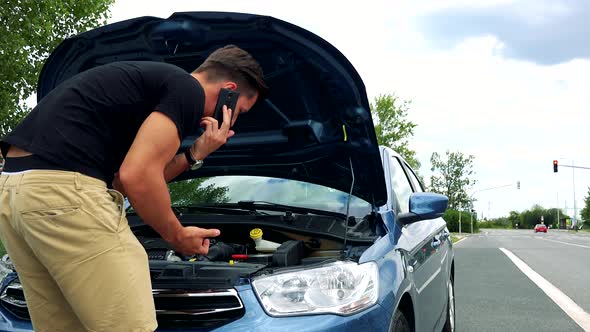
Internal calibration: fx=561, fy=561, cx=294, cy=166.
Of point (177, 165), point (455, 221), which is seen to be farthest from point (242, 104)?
point (455, 221)

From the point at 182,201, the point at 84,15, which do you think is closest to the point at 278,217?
the point at 182,201

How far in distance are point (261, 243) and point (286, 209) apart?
422mm

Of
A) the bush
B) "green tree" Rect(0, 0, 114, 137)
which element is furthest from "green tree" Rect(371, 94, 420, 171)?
the bush

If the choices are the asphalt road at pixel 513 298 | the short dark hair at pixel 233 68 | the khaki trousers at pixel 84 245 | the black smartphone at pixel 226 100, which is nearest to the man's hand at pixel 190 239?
the khaki trousers at pixel 84 245

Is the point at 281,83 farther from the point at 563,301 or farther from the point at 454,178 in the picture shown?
the point at 454,178

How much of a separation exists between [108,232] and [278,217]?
165cm

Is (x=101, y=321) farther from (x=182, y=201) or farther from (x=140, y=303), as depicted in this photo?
(x=182, y=201)

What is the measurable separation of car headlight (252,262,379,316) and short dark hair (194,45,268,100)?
771 mm

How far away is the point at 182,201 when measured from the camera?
3.89m

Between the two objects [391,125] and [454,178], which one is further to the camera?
[454,178]

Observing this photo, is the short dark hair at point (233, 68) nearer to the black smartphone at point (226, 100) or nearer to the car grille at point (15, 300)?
the black smartphone at point (226, 100)

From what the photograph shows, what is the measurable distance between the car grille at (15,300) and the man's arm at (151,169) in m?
0.99

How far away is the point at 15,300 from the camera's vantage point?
8.04 feet

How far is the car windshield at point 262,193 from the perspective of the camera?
3428mm
